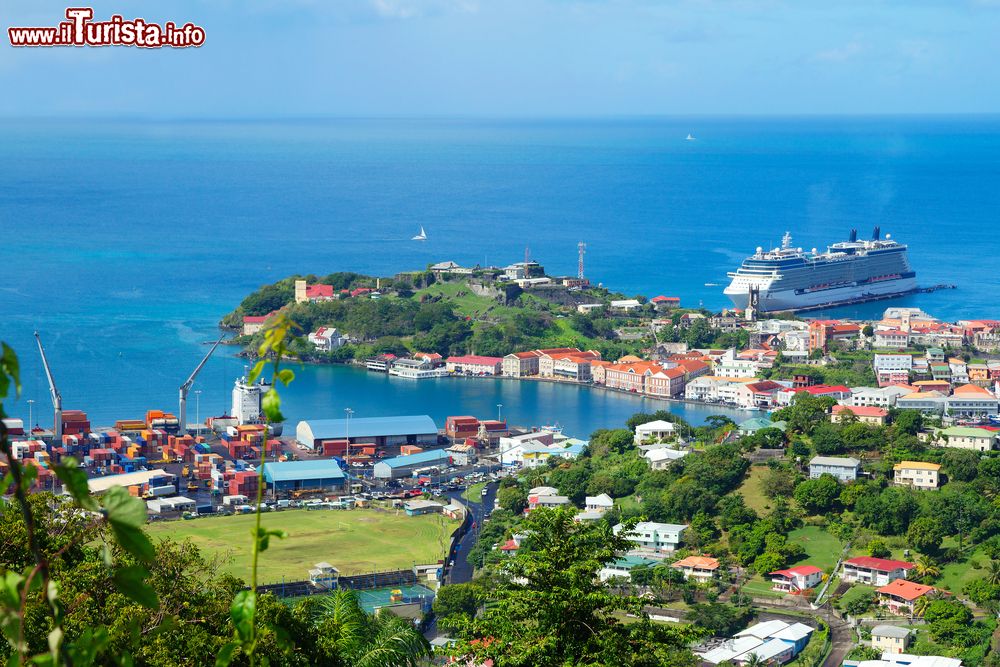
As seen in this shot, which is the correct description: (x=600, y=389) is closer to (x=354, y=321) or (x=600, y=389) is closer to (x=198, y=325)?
(x=354, y=321)

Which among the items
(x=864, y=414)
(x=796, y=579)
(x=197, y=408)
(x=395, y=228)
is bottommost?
(x=796, y=579)

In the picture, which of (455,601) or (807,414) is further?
(807,414)

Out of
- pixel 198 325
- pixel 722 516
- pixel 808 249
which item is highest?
pixel 808 249

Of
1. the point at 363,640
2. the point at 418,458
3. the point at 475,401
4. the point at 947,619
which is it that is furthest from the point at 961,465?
the point at 363,640

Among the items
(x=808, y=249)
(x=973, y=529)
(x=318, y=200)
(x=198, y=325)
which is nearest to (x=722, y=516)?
(x=973, y=529)

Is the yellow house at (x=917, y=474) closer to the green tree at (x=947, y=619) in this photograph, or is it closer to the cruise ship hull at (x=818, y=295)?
the green tree at (x=947, y=619)

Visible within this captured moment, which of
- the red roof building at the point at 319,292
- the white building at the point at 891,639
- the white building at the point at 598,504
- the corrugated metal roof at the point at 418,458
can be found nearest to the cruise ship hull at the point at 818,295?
the red roof building at the point at 319,292

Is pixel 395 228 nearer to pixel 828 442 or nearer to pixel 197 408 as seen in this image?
pixel 197 408
